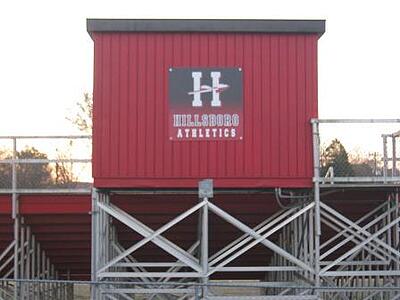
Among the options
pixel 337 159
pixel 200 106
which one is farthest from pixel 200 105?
pixel 337 159

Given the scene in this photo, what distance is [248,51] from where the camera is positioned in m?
14.1

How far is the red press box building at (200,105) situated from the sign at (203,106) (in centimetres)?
2

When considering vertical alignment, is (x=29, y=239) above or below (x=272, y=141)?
below

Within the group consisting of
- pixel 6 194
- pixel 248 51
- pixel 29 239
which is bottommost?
pixel 29 239

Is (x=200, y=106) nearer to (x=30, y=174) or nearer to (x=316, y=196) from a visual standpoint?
(x=316, y=196)

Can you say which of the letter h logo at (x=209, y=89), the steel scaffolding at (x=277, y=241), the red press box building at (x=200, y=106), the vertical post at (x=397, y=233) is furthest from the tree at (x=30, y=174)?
the vertical post at (x=397, y=233)

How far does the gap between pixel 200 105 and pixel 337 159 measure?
9.54 feet

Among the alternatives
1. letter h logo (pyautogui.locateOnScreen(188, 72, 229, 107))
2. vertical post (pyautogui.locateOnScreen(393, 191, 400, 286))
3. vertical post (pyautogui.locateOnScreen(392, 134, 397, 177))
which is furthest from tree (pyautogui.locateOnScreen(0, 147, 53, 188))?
vertical post (pyautogui.locateOnScreen(393, 191, 400, 286))

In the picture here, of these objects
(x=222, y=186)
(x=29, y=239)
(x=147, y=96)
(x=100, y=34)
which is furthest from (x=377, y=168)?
(x=29, y=239)

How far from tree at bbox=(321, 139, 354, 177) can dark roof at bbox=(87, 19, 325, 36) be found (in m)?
2.29

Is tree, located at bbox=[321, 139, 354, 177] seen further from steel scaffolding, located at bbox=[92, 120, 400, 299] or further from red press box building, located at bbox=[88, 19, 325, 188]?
red press box building, located at bbox=[88, 19, 325, 188]

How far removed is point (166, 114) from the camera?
14.0 metres

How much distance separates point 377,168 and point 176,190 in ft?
13.5

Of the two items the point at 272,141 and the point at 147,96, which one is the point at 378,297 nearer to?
the point at 272,141
